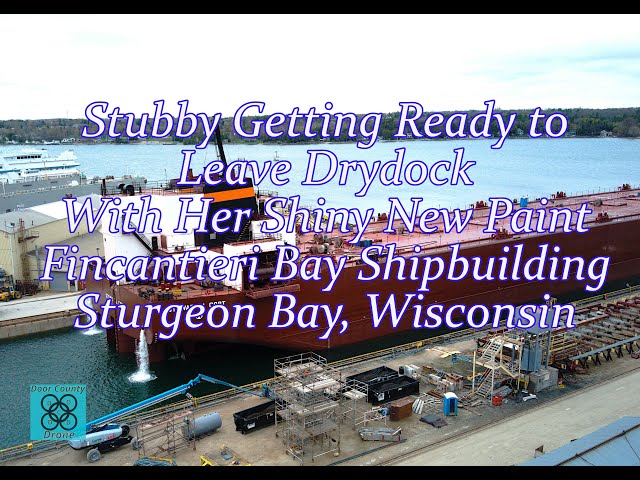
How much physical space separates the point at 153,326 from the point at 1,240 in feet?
55.6

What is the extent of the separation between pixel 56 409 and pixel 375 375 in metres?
10.4

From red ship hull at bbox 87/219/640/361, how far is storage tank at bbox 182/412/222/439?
6159 millimetres

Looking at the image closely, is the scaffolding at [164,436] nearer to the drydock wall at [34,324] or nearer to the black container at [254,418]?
the black container at [254,418]

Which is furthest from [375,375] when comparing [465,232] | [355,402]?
[465,232]

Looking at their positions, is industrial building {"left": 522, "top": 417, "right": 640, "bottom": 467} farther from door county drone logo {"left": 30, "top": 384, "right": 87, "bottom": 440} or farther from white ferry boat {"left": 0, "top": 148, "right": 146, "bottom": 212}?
white ferry boat {"left": 0, "top": 148, "right": 146, "bottom": 212}

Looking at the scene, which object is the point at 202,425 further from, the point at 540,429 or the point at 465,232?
the point at 465,232

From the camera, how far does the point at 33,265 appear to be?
33.0 m

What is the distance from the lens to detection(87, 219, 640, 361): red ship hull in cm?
2145

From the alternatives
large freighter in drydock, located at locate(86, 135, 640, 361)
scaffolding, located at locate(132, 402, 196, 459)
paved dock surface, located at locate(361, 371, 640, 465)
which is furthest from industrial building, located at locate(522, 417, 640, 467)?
large freighter in drydock, located at locate(86, 135, 640, 361)

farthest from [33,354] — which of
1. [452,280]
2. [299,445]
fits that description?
[452,280]

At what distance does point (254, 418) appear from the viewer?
1510 centimetres

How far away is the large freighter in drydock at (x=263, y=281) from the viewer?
69.9 ft

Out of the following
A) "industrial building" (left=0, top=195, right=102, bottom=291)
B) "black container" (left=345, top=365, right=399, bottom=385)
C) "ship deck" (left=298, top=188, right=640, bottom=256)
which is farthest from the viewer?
"industrial building" (left=0, top=195, right=102, bottom=291)

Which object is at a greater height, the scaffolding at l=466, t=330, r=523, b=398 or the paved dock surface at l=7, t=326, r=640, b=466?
the scaffolding at l=466, t=330, r=523, b=398
